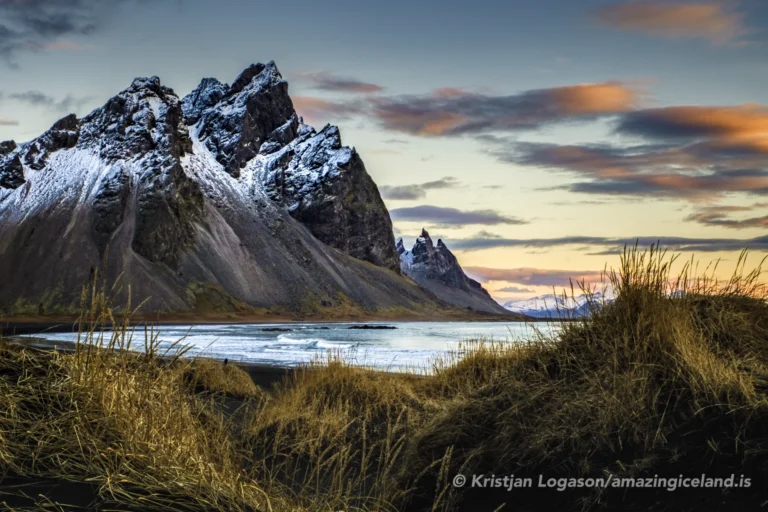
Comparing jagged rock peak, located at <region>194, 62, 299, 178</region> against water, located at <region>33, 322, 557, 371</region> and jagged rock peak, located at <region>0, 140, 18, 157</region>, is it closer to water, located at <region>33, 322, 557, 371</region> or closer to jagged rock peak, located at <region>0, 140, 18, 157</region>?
jagged rock peak, located at <region>0, 140, 18, 157</region>

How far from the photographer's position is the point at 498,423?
23.6ft

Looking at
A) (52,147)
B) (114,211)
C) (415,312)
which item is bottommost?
(415,312)

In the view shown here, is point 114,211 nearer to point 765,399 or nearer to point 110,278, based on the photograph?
point 110,278

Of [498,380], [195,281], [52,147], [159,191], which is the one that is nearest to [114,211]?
[159,191]

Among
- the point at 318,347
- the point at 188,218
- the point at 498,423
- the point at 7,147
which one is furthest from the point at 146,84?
the point at 498,423

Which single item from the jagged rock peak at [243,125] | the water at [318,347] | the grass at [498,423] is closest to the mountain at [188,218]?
the jagged rock peak at [243,125]

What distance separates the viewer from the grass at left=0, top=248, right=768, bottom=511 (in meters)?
4.43

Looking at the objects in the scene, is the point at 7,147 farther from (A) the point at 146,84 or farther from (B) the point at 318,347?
(B) the point at 318,347

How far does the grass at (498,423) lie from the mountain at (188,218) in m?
87.5

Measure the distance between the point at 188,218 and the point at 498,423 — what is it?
5144 inches

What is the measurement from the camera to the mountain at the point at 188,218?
11306 cm

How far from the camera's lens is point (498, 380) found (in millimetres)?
8219

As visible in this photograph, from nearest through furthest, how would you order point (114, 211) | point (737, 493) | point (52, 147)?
point (737, 493), point (114, 211), point (52, 147)

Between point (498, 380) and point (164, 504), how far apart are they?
504cm
